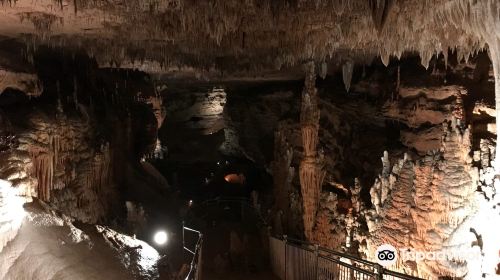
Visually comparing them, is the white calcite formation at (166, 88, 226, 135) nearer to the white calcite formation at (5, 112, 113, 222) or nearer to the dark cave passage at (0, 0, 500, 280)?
the dark cave passage at (0, 0, 500, 280)

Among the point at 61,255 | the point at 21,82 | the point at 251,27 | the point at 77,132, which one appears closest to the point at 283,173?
the point at 77,132

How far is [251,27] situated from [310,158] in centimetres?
447

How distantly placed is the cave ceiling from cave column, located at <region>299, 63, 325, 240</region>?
108cm

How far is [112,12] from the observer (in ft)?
24.4

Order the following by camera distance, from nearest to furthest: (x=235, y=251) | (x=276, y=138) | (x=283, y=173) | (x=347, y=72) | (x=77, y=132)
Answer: (x=77, y=132), (x=235, y=251), (x=347, y=72), (x=283, y=173), (x=276, y=138)

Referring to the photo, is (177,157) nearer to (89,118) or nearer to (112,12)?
(89,118)

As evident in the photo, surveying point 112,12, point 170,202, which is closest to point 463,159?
point 112,12

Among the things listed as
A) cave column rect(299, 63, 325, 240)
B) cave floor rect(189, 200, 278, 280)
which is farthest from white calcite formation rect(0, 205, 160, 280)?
cave column rect(299, 63, 325, 240)

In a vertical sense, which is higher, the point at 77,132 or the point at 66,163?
the point at 77,132

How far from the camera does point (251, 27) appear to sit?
8.41 m

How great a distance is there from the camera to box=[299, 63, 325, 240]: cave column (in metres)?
11.6

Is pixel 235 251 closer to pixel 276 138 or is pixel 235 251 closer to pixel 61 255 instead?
pixel 276 138

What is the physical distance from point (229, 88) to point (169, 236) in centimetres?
836

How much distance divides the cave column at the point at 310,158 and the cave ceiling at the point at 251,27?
1.08m
